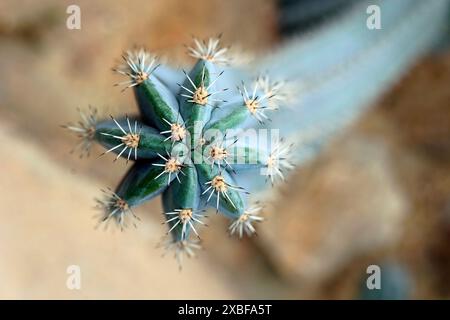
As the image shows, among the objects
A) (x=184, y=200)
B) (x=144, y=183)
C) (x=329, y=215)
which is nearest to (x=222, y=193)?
(x=184, y=200)

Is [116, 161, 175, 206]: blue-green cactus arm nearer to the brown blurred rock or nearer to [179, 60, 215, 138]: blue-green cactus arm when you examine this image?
[179, 60, 215, 138]: blue-green cactus arm

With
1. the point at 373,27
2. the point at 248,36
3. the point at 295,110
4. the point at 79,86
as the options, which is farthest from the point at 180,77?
the point at 248,36

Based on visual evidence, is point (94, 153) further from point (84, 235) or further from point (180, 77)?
point (180, 77)

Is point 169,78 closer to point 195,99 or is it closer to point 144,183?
point 195,99

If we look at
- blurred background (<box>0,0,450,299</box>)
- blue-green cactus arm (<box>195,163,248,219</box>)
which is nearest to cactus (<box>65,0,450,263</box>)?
blue-green cactus arm (<box>195,163,248,219</box>)

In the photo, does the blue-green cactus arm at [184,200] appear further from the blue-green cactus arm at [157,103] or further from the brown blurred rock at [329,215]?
the brown blurred rock at [329,215]

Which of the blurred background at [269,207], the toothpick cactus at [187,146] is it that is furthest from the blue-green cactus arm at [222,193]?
the blurred background at [269,207]
